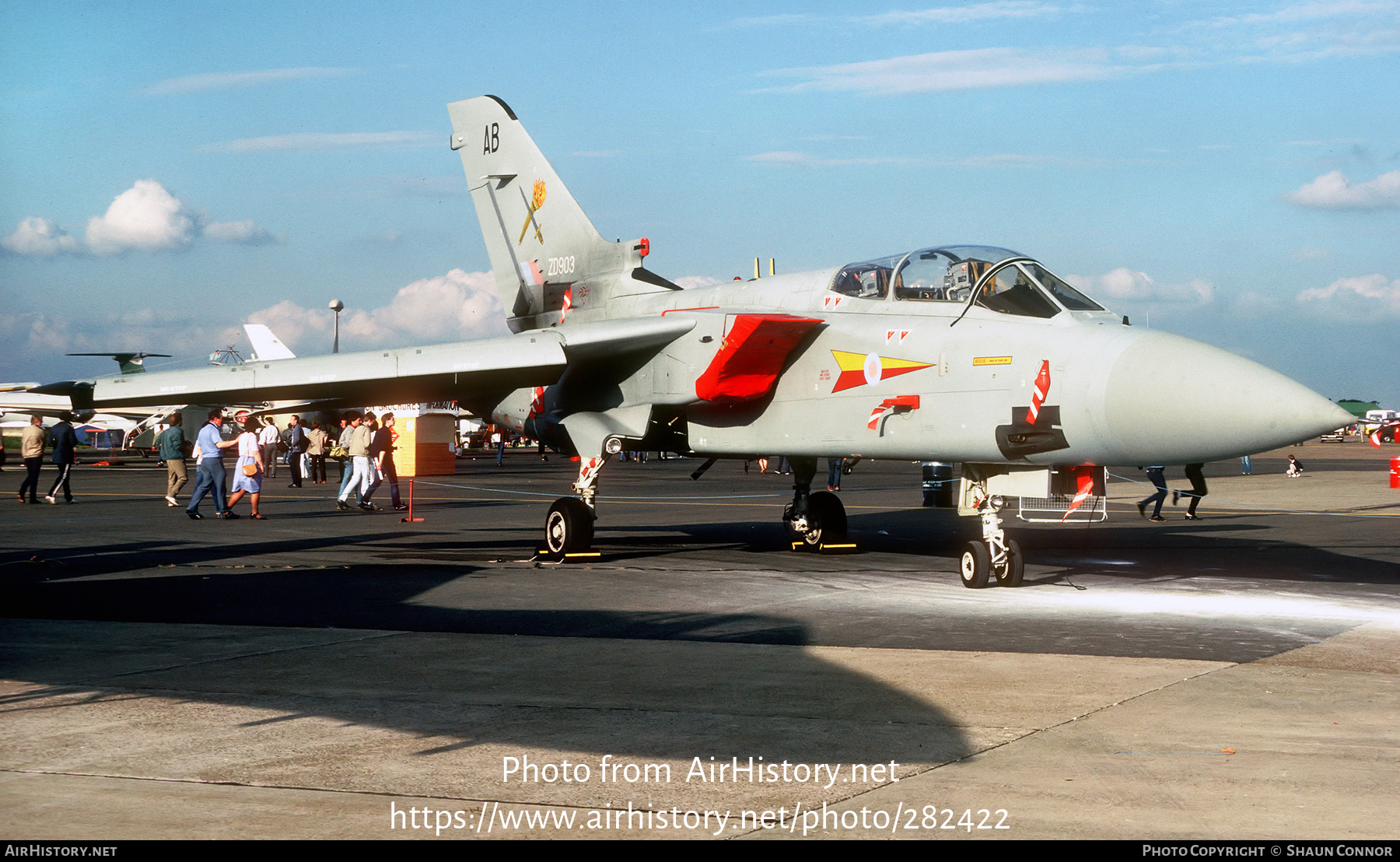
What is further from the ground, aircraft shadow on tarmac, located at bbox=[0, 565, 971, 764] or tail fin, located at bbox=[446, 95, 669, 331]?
tail fin, located at bbox=[446, 95, 669, 331]

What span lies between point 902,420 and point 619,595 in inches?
134

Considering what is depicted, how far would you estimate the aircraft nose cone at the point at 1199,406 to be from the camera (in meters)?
9.62

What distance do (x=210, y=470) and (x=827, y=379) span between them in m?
13.3

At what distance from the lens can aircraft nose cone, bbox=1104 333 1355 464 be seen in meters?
9.62

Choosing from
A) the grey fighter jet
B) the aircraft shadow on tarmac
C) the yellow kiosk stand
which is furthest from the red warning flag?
the yellow kiosk stand

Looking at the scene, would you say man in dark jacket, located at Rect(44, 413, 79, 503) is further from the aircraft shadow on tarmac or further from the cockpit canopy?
the cockpit canopy

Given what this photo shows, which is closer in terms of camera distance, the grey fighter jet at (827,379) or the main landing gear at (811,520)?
the grey fighter jet at (827,379)

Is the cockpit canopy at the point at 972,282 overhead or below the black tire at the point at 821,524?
overhead

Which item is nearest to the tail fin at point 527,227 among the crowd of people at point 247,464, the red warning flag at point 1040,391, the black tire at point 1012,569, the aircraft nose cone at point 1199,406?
the crowd of people at point 247,464

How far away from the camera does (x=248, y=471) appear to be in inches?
857

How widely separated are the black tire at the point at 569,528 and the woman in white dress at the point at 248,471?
8834mm

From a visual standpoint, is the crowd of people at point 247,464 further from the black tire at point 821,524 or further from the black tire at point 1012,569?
the black tire at point 1012,569

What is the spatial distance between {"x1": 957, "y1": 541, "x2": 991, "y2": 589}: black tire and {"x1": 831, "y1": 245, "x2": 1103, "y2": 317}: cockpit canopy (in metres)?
2.41
